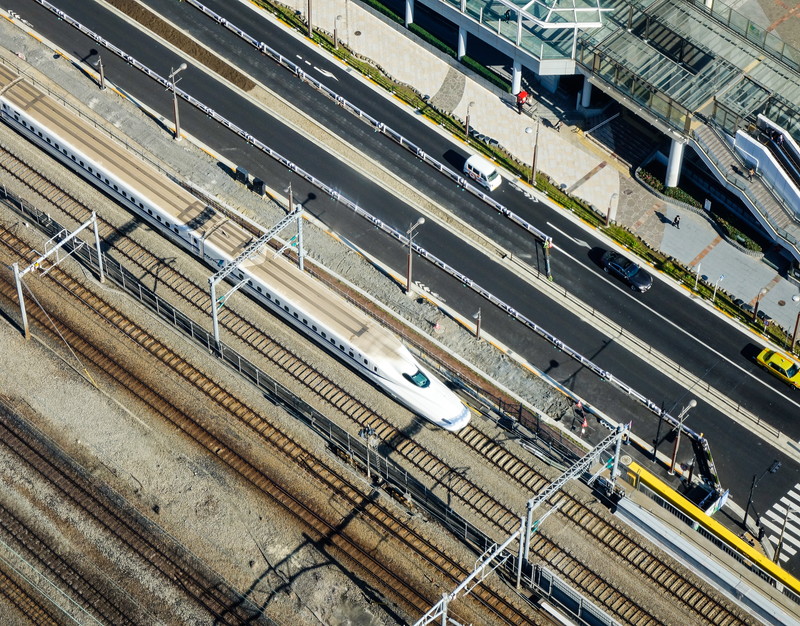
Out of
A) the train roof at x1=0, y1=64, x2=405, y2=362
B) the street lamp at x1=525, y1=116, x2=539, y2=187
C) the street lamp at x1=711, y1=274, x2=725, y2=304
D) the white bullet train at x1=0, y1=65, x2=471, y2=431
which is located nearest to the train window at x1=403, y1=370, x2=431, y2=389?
the white bullet train at x1=0, y1=65, x2=471, y2=431

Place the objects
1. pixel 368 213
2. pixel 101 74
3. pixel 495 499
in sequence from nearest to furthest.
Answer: pixel 495 499 → pixel 368 213 → pixel 101 74

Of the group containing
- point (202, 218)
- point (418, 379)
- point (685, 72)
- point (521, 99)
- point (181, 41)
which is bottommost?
point (181, 41)

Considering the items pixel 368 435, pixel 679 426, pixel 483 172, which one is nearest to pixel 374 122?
pixel 483 172

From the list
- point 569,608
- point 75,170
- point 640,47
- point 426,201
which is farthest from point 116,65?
point 569,608

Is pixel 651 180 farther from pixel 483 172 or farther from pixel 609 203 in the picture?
pixel 483 172

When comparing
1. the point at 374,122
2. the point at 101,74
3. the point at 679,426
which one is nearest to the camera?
the point at 679,426

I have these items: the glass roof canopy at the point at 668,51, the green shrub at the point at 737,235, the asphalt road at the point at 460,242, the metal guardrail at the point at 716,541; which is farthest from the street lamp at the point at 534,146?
the metal guardrail at the point at 716,541

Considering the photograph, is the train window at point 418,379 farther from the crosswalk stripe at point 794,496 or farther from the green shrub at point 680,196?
the green shrub at point 680,196
